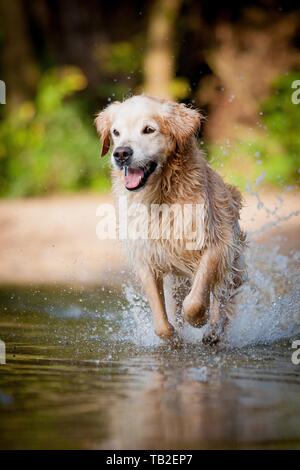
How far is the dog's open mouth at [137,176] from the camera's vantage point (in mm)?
5974

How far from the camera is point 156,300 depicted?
6.29 m

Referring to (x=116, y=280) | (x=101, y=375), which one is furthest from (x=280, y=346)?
(x=116, y=280)

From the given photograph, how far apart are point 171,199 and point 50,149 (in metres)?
8.86

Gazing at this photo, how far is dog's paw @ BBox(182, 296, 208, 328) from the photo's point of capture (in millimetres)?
6055

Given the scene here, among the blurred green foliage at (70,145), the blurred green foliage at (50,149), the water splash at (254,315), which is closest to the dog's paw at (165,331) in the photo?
the water splash at (254,315)

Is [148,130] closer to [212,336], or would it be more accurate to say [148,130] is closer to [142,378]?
[212,336]

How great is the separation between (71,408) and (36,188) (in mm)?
10080

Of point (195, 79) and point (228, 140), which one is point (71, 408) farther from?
point (195, 79)
